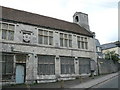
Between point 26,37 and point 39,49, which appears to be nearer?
point 26,37

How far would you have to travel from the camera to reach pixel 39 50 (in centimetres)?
2209

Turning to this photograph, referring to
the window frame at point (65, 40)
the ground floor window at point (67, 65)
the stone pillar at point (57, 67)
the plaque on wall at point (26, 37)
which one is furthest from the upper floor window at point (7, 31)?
the ground floor window at point (67, 65)

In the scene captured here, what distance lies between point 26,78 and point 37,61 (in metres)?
2.51

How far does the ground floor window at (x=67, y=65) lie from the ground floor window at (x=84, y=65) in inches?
64.8

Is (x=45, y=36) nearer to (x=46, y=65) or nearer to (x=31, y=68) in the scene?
(x=46, y=65)

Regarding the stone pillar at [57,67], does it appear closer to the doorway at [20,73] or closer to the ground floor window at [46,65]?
the ground floor window at [46,65]

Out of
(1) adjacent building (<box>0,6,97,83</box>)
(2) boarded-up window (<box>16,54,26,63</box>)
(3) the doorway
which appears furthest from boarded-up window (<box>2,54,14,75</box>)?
(3) the doorway

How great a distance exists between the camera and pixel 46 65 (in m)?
22.5

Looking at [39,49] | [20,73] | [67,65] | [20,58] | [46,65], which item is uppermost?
[39,49]

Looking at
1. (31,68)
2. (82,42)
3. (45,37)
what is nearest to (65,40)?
(45,37)

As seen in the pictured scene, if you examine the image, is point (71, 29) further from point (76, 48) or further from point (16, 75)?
point (16, 75)

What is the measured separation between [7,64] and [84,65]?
488 inches

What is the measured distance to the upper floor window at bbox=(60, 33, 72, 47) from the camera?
25.1 metres

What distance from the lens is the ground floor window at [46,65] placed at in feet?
72.0
